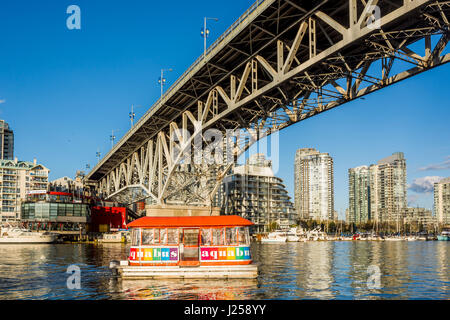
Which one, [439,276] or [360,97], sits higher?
[360,97]

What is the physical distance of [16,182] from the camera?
429ft

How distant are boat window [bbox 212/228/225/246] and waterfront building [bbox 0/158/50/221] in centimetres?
11424

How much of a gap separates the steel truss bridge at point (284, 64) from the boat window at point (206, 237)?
9.13 m

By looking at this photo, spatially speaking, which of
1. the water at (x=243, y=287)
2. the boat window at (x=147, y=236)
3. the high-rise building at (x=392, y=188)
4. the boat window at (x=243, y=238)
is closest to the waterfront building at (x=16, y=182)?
the water at (x=243, y=287)

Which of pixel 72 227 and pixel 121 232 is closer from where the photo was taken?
pixel 121 232

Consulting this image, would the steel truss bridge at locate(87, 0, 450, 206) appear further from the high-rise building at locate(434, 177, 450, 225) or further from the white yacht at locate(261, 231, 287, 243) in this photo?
the high-rise building at locate(434, 177, 450, 225)

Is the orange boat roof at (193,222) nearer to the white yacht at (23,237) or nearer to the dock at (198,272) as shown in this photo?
the dock at (198,272)

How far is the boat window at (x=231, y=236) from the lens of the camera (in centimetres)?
2444

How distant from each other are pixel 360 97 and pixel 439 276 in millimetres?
12532

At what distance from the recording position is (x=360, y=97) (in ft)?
83.8

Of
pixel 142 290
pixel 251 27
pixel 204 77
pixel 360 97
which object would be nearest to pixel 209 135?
pixel 204 77

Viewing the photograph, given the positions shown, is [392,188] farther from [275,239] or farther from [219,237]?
[219,237]
